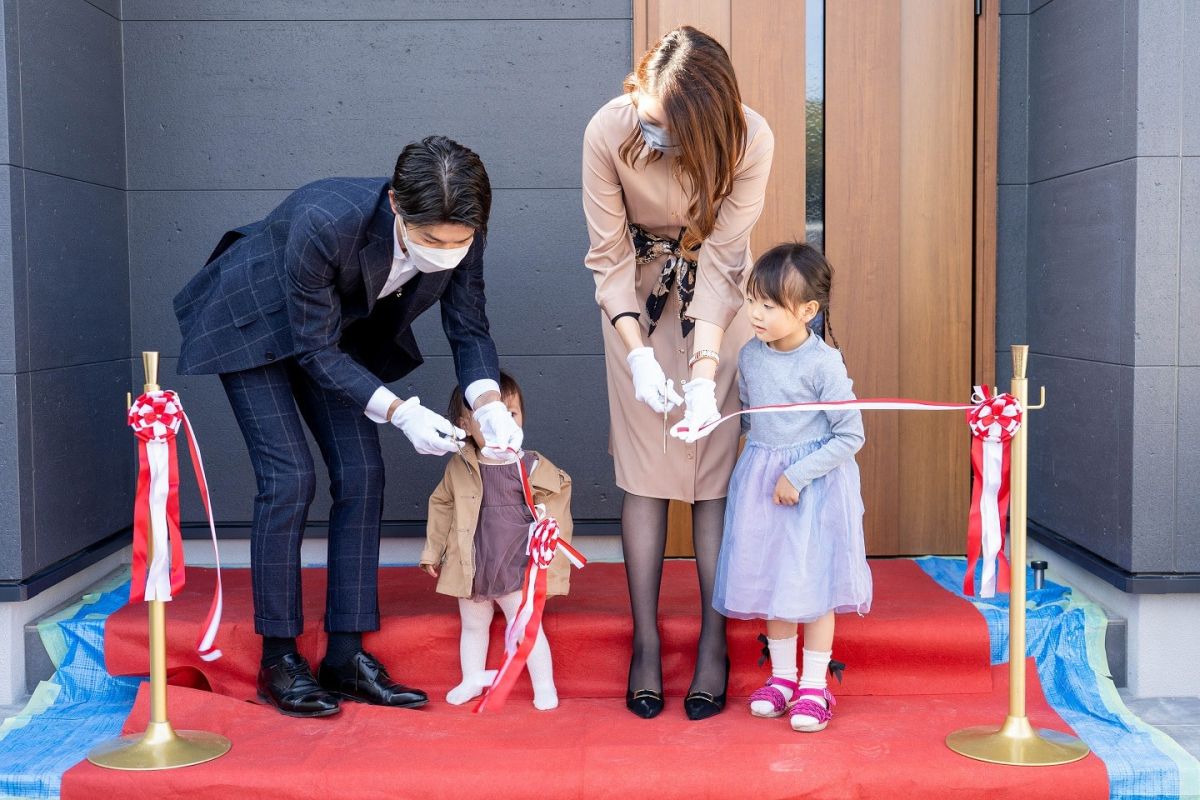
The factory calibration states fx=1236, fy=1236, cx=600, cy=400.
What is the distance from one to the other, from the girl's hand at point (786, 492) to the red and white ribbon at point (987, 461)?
0.53ft

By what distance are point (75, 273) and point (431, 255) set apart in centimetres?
129

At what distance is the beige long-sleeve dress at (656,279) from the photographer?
272cm

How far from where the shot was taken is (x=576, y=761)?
254 cm

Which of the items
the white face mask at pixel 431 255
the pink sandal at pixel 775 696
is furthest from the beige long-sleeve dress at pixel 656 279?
the pink sandal at pixel 775 696

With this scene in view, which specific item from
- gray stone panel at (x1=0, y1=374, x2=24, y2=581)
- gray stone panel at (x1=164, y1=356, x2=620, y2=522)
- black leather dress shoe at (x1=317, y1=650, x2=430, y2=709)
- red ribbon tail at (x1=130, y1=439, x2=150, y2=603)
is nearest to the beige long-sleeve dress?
black leather dress shoe at (x1=317, y1=650, x2=430, y2=709)

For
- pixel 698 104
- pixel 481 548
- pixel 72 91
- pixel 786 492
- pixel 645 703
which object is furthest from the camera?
pixel 72 91

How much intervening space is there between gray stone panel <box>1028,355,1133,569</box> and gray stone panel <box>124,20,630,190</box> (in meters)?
1.53

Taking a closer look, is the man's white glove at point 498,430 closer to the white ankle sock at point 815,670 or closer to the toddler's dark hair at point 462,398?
the toddler's dark hair at point 462,398

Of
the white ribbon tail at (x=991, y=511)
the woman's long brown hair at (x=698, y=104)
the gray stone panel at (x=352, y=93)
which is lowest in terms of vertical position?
the white ribbon tail at (x=991, y=511)

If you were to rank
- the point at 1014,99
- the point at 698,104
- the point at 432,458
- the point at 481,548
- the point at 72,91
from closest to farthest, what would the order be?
1. the point at 698,104
2. the point at 481,548
3. the point at 72,91
4. the point at 1014,99
5. the point at 432,458

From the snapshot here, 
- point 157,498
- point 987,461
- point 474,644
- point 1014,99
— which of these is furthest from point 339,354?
point 1014,99

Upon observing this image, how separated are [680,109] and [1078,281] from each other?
1434 millimetres

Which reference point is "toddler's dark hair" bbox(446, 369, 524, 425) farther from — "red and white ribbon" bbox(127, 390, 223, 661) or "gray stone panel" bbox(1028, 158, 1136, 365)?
"gray stone panel" bbox(1028, 158, 1136, 365)

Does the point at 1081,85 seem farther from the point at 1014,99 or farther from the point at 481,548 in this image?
the point at 481,548
